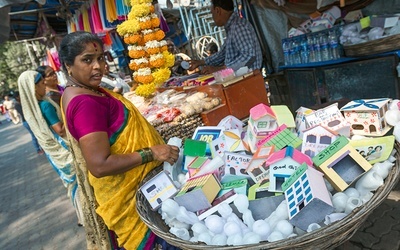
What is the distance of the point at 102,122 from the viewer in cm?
133

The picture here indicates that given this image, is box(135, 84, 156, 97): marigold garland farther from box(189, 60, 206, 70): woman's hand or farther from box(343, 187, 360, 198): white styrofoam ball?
box(343, 187, 360, 198): white styrofoam ball

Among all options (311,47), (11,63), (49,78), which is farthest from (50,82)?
(11,63)

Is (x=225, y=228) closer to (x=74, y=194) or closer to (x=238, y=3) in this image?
(x=74, y=194)

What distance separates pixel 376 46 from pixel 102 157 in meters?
3.34

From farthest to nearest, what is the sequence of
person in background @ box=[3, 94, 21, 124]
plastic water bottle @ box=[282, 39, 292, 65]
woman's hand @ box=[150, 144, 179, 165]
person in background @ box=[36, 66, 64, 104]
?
person in background @ box=[3, 94, 21, 124] < plastic water bottle @ box=[282, 39, 292, 65] < person in background @ box=[36, 66, 64, 104] < woman's hand @ box=[150, 144, 179, 165]

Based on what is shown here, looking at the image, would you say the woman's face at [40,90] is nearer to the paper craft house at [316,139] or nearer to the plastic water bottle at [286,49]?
the paper craft house at [316,139]

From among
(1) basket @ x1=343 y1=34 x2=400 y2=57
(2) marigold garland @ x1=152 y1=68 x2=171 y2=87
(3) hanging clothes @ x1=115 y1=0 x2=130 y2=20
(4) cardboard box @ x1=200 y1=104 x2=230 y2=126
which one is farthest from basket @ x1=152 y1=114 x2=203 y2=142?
(3) hanging clothes @ x1=115 y1=0 x2=130 y2=20

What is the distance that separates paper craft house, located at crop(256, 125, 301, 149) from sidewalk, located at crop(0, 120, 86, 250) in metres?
2.60

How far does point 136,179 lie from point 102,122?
0.38 metres

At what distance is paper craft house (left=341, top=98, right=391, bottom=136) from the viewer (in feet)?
4.37

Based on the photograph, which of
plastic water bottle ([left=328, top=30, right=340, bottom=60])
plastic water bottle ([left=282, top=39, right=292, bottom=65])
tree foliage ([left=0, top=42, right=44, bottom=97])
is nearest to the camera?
plastic water bottle ([left=328, top=30, right=340, bottom=60])

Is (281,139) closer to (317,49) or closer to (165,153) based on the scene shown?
(165,153)

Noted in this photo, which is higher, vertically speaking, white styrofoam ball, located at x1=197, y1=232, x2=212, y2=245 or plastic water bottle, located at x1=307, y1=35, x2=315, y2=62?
plastic water bottle, located at x1=307, y1=35, x2=315, y2=62

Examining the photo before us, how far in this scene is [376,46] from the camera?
3395mm
